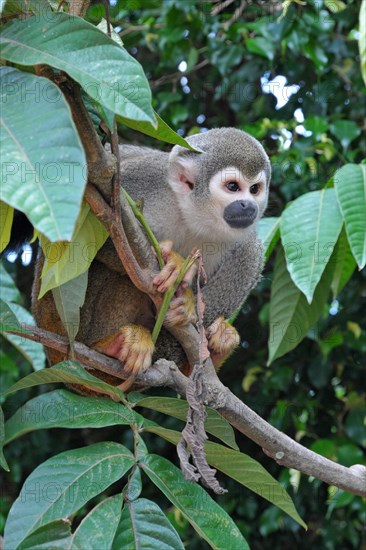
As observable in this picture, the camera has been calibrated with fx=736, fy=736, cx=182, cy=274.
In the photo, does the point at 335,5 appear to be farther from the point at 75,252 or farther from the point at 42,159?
the point at 42,159

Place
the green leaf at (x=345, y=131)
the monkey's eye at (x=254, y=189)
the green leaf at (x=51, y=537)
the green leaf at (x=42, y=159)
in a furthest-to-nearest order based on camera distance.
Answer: the green leaf at (x=345, y=131), the monkey's eye at (x=254, y=189), the green leaf at (x=51, y=537), the green leaf at (x=42, y=159)

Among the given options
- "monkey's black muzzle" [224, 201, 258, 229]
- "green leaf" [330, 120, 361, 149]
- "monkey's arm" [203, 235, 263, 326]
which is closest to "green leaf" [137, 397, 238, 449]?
"monkey's arm" [203, 235, 263, 326]

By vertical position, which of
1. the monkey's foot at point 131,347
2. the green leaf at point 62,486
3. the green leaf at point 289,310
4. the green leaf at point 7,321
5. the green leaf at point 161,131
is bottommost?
the green leaf at point 289,310

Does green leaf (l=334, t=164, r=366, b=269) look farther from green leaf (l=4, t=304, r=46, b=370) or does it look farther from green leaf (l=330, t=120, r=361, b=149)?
green leaf (l=330, t=120, r=361, b=149)

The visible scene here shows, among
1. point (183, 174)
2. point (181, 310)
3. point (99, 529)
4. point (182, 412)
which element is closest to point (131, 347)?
point (181, 310)

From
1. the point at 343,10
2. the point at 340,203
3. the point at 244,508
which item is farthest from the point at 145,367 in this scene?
the point at 343,10

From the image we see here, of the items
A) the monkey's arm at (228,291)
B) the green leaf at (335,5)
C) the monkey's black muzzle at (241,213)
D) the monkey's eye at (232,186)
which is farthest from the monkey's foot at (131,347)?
the green leaf at (335,5)

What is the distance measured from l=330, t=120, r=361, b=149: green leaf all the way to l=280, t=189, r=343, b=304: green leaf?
3.90 ft

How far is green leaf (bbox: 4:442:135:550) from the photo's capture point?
117 centimetres

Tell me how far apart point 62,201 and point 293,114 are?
3.09 metres

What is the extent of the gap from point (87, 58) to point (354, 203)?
1.18m

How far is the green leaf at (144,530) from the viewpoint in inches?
47.4

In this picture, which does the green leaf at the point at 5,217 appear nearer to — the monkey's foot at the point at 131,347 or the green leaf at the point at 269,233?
the monkey's foot at the point at 131,347

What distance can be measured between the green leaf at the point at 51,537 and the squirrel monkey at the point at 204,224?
941 mm
